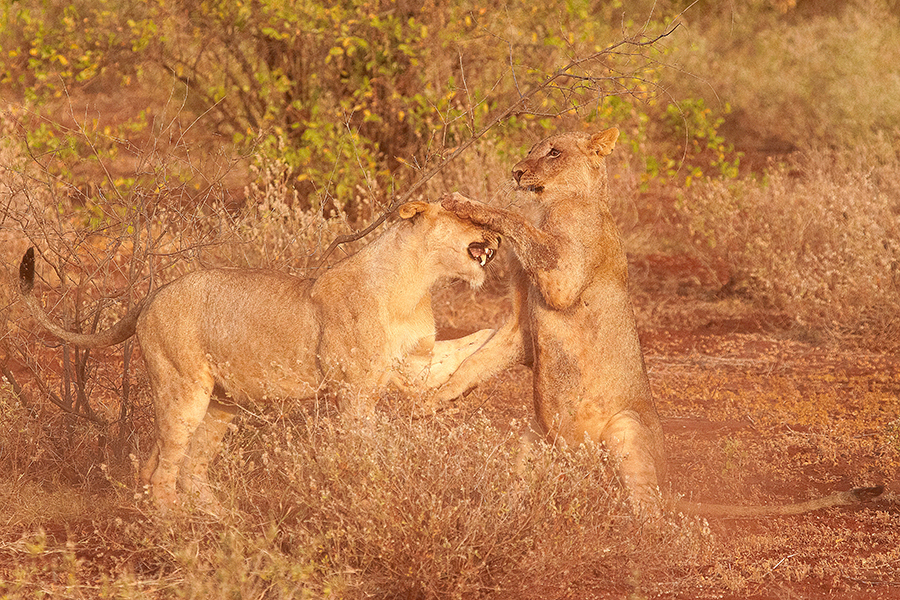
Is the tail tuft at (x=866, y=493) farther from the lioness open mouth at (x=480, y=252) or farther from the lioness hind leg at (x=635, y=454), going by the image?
the lioness open mouth at (x=480, y=252)

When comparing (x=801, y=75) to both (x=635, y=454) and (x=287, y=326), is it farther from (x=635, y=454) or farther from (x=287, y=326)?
(x=287, y=326)

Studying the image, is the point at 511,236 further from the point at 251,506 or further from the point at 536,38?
the point at 536,38

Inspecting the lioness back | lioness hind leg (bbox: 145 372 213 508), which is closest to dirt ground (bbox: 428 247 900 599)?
the lioness back

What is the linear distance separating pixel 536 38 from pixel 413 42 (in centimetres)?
109

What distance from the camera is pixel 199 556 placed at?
3.92 meters

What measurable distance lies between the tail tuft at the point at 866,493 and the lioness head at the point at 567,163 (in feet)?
5.84

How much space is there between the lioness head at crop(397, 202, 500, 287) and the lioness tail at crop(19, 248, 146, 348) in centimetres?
124

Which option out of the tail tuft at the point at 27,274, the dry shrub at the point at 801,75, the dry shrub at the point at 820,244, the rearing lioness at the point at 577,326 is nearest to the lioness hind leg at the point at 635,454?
the rearing lioness at the point at 577,326

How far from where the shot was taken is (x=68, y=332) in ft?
15.7

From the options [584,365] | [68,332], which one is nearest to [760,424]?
[584,365]

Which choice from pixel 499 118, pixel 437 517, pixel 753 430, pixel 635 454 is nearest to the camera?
pixel 437 517

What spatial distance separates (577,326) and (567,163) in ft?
2.55

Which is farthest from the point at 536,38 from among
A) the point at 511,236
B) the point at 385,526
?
the point at 385,526

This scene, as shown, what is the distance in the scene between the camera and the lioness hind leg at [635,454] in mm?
4465
